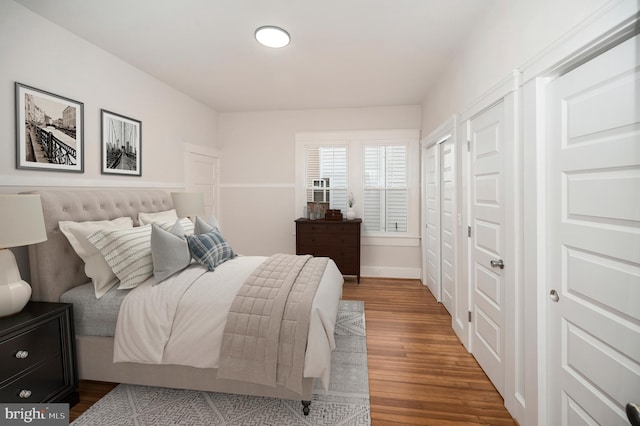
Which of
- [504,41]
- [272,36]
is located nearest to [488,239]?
[504,41]

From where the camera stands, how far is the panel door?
2080 millimetres

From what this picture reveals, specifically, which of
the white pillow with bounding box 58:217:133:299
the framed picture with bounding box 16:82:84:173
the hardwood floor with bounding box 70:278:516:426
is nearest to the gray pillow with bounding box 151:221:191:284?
the white pillow with bounding box 58:217:133:299

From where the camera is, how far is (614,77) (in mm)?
1226

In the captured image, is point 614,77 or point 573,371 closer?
point 614,77

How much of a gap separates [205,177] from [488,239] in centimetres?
397

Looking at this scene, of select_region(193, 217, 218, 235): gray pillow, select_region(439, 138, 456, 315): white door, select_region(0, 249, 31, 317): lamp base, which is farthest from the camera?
select_region(439, 138, 456, 315): white door

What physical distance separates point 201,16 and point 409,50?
183 cm

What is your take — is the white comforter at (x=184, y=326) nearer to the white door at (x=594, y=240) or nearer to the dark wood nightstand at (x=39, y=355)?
the dark wood nightstand at (x=39, y=355)

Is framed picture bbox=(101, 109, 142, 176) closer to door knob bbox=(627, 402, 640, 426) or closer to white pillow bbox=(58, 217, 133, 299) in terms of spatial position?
white pillow bbox=(58, 217, 133, 299)

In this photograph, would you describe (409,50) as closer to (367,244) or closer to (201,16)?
(201,16)

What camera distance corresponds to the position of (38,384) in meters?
1.81

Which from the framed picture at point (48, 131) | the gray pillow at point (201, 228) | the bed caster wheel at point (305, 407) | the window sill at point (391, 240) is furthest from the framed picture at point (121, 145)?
the window sill at point (391, 240)

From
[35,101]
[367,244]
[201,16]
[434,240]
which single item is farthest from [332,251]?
[35,101]

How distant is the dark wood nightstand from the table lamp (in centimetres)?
11
